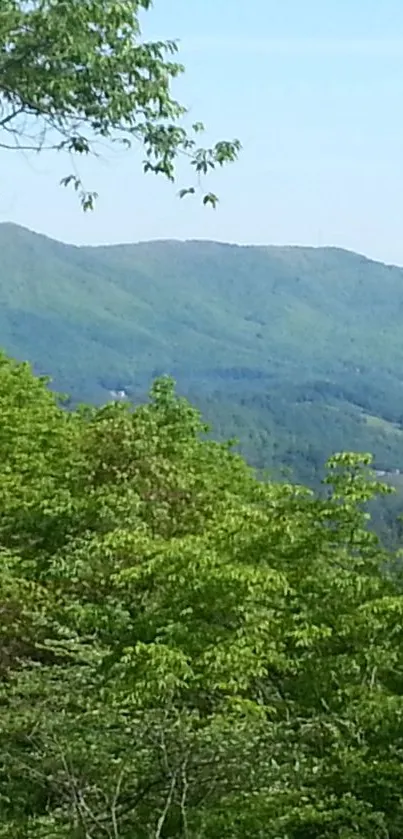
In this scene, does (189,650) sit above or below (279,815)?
above

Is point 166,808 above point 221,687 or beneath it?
beneath

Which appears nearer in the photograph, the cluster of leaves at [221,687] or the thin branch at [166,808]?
the thin branch at [166,808]

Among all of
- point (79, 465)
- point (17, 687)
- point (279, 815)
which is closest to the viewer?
point (279, 815)

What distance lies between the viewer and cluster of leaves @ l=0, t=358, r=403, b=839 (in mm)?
8367

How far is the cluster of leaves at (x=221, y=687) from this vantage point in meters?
8.37

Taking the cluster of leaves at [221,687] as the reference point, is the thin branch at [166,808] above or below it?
below

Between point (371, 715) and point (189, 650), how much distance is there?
133cm

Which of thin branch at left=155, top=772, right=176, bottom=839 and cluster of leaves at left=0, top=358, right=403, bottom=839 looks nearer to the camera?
thin branch at left=155, top=772, right=176, bottom=839

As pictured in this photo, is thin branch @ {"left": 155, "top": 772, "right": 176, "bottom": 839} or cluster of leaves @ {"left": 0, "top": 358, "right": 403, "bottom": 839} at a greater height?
cluster of leaves @ {"left": 0, "top": 358, "right": 403, "bottom": 839}

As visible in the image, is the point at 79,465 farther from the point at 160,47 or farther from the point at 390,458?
the point at 390,458

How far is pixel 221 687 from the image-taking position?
8656mm

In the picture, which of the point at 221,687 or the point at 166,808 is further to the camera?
the point at 221,687

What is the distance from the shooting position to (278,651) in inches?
362

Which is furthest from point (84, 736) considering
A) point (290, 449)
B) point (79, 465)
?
point (290, 449)
